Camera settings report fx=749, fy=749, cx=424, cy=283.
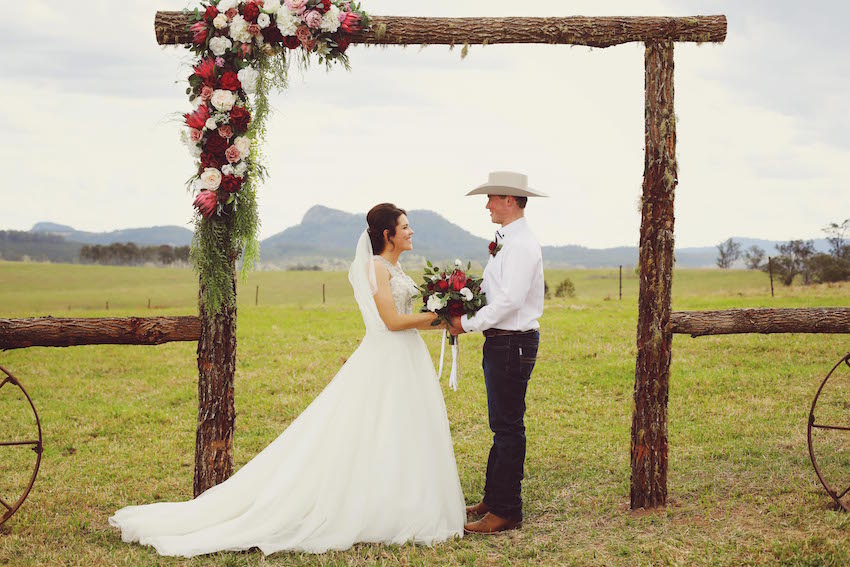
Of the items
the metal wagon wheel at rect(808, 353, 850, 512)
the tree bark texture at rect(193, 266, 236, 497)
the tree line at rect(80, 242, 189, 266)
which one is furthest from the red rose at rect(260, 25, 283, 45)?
the tree line at rect(80, 242, 189, 266)

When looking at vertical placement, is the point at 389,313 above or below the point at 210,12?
below

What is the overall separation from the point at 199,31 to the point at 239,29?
1.30 feet

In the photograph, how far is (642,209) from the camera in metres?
7.56

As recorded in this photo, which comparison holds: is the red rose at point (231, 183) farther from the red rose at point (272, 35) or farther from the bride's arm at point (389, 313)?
the bride's arm at point (389, 313)

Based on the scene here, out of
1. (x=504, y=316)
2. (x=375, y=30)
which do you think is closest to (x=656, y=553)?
(x=504, y=316)

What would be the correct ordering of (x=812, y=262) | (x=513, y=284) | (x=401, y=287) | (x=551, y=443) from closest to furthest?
1. (x=513, y=284)
2. (x=401, y=287)
3. (x=551, y=443)
4. (x=812, y=262)

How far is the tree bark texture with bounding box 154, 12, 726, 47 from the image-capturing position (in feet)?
24.7

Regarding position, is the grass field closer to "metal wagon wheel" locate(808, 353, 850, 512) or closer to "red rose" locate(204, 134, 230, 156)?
"metal wagon wheel" locate(808, 353, 850, 512)

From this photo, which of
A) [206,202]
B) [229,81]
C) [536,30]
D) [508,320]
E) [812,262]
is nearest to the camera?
[508,320]

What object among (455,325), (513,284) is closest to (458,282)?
(455,325)

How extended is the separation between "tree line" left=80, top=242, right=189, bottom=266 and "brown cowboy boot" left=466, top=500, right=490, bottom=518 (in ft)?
330

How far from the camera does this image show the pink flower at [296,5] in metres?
7.46

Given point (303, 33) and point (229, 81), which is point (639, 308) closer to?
point (303, 33)

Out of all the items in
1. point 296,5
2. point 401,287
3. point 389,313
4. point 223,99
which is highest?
point 296,5
